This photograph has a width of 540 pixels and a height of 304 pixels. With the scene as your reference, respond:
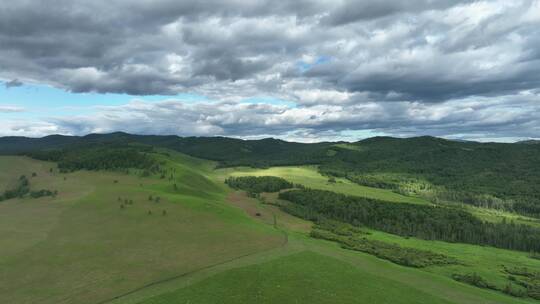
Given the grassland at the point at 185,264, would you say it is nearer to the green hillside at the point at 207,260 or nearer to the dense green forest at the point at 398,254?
the green hillside at the point at 207,260

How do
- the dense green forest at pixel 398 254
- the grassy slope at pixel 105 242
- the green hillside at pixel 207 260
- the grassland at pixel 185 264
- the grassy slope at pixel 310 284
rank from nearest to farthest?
the grassy slope at pixel 310 284 < the grassland at pixel 185 264 < the green hillside at pixel 207 260 < the grassy slope at pixel 105 242 < the dense green forest at pixel 398 254

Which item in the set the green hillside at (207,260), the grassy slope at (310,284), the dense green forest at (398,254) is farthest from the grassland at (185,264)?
the dense green forest at (398,254)

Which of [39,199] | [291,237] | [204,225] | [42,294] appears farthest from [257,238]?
[39,199]

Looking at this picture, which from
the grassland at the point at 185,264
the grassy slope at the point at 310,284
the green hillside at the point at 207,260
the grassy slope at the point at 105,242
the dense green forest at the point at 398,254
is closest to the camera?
the grassy slope at the point at 310,284

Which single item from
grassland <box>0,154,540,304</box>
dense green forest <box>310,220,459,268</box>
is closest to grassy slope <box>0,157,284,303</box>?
grassland <box>0,154,540,304</box>

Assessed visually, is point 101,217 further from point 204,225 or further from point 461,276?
point 461,276

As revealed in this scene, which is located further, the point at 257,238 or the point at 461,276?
the point at 257,238
